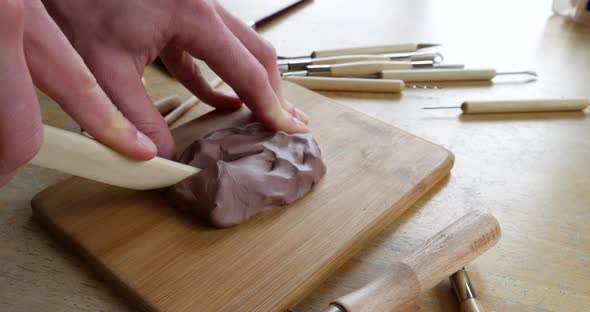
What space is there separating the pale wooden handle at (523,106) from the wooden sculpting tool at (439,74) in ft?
0.62

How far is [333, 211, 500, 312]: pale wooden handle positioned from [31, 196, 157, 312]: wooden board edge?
0.32 metres

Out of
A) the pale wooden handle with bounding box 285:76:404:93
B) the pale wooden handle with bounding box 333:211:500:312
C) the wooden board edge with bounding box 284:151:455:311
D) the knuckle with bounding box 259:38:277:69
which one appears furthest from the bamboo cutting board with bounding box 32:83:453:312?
the pale wooden handle with bounding box 285:76:404:93

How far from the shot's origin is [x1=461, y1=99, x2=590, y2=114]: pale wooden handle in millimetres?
1341

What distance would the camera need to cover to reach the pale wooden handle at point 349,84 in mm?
1437

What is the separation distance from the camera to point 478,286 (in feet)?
2.79

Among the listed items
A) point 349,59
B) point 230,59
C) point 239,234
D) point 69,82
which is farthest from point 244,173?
point 349,59

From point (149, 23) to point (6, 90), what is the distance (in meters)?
0.37

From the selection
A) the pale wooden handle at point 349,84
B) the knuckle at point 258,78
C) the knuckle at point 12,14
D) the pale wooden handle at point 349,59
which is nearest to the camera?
the knuckle at point 12,14

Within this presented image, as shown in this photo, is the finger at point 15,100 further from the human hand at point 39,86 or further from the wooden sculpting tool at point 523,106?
the wooden sculpting tool at point 523,106

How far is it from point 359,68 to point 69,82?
0.93m

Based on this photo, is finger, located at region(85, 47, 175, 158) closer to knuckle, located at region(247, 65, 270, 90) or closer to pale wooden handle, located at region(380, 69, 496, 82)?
knuckle, located at region(247, 65, 270, 90)

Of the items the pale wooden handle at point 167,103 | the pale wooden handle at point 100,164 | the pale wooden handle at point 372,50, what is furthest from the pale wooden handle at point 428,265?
the pale wooden handle at point 372,50

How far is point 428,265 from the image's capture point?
0.77 m

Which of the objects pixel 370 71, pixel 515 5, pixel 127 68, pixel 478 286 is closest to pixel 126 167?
pixel 127 68
